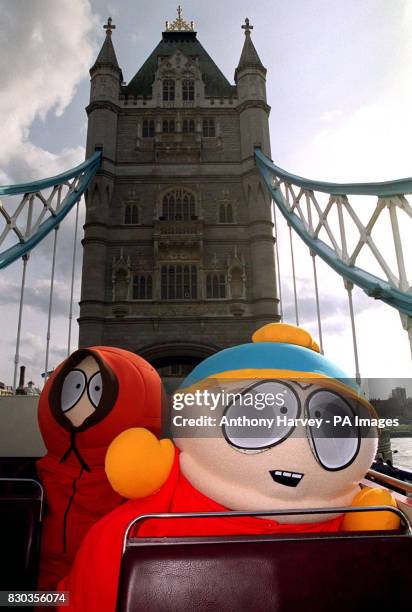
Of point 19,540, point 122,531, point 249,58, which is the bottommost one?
point 19,540

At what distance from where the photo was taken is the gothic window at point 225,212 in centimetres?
1574

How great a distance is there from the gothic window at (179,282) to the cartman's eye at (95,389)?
39.4 feet

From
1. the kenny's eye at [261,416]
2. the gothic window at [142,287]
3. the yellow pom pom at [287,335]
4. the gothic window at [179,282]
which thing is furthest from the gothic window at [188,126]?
the kenny's eye at [261,416]

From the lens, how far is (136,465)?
178cm

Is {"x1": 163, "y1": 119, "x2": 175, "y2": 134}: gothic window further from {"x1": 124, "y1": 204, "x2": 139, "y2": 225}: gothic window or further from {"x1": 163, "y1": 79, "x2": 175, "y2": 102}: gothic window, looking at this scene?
{"x1": 124, "y1": 204, "x2": 139, "y2": 225}: gothic window

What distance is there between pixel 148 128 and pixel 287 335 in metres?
17.2

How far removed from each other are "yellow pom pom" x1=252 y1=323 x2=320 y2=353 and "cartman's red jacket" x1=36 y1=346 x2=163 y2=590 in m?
0.93

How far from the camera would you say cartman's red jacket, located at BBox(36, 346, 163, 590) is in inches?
98.5

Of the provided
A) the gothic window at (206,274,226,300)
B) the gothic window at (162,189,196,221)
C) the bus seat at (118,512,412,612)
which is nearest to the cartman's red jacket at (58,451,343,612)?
the bus seat at (118,512,412,612)

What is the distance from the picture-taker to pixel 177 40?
20688 millimetres

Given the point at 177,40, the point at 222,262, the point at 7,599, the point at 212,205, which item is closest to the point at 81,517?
the point at 7,599

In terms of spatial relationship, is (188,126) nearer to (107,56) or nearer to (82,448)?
(107,56)

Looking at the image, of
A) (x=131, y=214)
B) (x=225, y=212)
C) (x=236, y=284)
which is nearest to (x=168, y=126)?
(x=131, y=214)

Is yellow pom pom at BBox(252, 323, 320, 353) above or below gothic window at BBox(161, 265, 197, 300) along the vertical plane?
below
